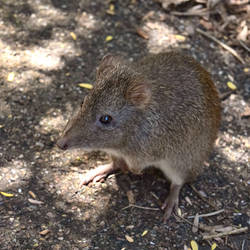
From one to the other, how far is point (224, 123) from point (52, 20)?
2.87m

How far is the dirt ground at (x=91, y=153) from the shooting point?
4.56 metres

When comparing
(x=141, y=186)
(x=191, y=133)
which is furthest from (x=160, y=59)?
(x=141, y=186)

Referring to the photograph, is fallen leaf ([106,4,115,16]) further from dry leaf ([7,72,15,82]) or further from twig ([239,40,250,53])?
twig ([239,40,250,53])

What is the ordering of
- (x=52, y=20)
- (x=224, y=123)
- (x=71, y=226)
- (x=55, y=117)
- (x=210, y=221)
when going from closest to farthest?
(x=71, y=226), (x=210, y=221), (x=55, y=117), (x=224, y=123), (x=52, y=20)

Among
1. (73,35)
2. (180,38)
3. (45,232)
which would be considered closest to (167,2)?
(180,38)

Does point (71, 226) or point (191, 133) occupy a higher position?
point (191, 133)

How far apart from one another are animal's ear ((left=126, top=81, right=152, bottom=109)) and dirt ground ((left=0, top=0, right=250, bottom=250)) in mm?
1184

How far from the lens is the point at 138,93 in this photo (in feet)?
14.1

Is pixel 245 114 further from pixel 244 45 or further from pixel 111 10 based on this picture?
pixel 111 10

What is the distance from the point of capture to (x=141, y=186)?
5.11 meters

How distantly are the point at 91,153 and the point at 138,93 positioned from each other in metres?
1.36

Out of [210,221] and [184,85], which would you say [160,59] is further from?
[210,221]

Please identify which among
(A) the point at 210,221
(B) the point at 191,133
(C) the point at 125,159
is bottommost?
(A) the point at 210,221

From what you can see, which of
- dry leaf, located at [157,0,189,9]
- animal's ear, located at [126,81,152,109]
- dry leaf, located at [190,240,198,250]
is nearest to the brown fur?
animal's ear, located at [126,81,152,109]
